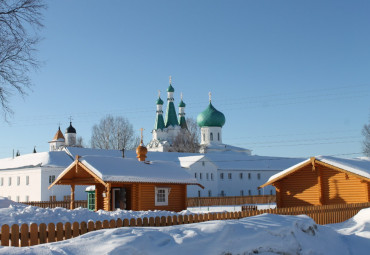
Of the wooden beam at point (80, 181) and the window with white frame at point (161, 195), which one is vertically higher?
the wooden beam at point (80, 181)

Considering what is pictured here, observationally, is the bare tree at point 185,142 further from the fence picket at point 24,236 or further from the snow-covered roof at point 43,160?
the fence picket at point 24,236

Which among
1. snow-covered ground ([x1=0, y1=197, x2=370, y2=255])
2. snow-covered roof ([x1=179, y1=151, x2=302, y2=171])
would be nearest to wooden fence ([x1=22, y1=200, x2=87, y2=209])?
snow-covered ground ([x1=0, y1=197, x2=370, y2=255])

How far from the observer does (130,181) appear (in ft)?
80.9

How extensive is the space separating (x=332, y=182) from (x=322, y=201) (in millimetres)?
1209

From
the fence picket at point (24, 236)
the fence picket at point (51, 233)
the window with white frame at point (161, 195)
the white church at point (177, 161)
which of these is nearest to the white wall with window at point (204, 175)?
the white church at point (177, 161)

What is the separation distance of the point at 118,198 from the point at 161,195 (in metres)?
2.59

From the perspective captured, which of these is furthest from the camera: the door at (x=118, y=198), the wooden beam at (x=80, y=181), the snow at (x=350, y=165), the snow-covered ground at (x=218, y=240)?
the door at (x=118, y=198)

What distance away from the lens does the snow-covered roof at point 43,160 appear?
50969mm

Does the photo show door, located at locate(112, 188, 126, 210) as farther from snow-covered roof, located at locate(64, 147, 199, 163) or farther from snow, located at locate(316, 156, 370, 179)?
snow-covered roof, located at locate(64, 147, 199, 163)

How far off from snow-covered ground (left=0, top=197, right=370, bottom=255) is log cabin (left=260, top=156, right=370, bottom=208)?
1340cm

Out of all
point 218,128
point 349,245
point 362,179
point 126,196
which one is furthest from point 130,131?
point 349,245

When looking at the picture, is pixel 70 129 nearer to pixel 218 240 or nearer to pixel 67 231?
pixel 67 231

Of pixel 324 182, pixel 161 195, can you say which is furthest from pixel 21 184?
pixel 324 182

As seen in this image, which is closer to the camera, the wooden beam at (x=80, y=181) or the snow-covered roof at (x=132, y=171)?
the snow-covered roof at (x=132, y=171)
